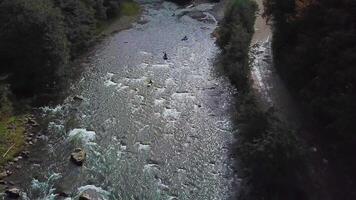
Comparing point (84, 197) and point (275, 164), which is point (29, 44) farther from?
point (275, 164)

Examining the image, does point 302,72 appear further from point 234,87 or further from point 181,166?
point 181,166

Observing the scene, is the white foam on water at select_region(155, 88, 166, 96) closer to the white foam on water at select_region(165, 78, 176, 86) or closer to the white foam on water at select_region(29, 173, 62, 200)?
the white foam on water at select_region(165, 78, 176, 86)

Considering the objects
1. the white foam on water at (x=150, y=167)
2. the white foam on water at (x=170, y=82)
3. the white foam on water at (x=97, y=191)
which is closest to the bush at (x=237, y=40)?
the white foam on water at (x=170, y=82)

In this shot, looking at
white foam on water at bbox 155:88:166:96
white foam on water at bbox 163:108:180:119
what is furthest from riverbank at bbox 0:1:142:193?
white foam on water at bbox 163:108:180:119

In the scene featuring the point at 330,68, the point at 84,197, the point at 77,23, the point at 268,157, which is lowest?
the point at 84,197

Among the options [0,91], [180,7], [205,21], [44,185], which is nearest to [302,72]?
[44,185]

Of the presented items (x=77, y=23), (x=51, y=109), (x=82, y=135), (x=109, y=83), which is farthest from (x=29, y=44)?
(x=77, y=23)

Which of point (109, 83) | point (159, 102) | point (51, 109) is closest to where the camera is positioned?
point (51, 109)
